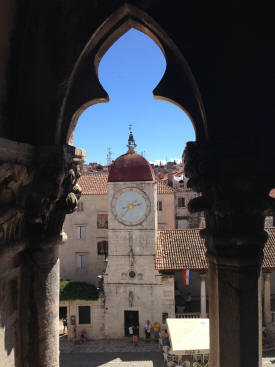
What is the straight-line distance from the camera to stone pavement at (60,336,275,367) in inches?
773

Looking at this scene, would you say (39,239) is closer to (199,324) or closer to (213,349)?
(213,349)

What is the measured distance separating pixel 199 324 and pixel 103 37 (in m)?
16.4

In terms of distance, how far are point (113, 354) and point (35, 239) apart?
795 inches

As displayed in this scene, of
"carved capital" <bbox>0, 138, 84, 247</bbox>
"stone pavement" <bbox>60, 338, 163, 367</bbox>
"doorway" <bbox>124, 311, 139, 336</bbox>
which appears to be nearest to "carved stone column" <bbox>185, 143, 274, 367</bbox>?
"carved capital" <bbox>0, 138, 84, 247</bbox>

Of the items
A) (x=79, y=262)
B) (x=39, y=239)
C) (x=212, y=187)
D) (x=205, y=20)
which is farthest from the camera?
(x=79, y=262)

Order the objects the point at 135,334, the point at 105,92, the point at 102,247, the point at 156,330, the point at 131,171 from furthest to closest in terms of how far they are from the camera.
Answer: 1. the point at 102,247
2. the point at 131,171
3. the point at 135,334
4. the point at 156,330
5. the point at 105,92

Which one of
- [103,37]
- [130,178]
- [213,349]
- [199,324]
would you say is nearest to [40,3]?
[103,37]

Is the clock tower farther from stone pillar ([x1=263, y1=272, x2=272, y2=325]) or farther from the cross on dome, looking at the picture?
stone pillar ([x1=263, y1=272, x2=272, y2=325])

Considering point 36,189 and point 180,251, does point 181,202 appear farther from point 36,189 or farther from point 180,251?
point 36,189

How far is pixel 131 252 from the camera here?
2286cm

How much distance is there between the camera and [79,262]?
94.9 ft

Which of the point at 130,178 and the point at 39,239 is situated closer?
the point at 39,239

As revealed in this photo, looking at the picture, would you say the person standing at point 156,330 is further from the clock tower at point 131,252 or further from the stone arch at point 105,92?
the stone arch at point 105,92

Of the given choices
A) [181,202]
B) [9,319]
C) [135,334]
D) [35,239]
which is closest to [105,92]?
[35,239]
